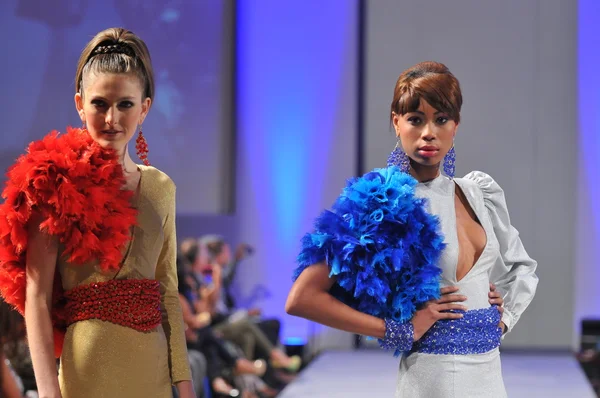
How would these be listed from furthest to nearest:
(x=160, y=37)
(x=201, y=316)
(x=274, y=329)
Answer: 1. (x=160, y=37)
2. (x=274, y=329)
3. (x=201, y=316)

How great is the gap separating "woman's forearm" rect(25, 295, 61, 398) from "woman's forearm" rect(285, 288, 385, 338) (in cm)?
52

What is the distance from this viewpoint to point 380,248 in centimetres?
195

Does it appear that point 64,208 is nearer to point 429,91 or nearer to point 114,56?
point 114,56

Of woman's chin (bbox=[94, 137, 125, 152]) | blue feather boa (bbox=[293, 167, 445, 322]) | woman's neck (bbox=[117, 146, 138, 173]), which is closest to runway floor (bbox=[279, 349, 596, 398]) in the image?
blue feather boa (bbox=[293, 167, 445, 322])

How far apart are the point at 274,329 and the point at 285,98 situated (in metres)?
2.66

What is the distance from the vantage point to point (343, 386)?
5.59m

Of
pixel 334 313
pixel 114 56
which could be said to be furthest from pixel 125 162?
pixel 334 313

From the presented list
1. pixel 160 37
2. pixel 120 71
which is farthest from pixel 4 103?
pixel 120 71

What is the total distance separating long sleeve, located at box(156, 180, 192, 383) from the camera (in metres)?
1.93

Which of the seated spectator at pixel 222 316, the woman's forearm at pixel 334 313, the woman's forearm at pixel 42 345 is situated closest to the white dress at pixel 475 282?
the woman's forearm at pixel 334 313

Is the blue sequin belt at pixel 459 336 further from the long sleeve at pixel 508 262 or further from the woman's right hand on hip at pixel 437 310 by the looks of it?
the long sleeve at pixel 508 262

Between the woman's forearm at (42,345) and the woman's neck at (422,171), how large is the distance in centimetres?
90

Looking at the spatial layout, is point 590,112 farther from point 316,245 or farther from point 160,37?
point 316,245

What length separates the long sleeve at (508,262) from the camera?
2.18m
